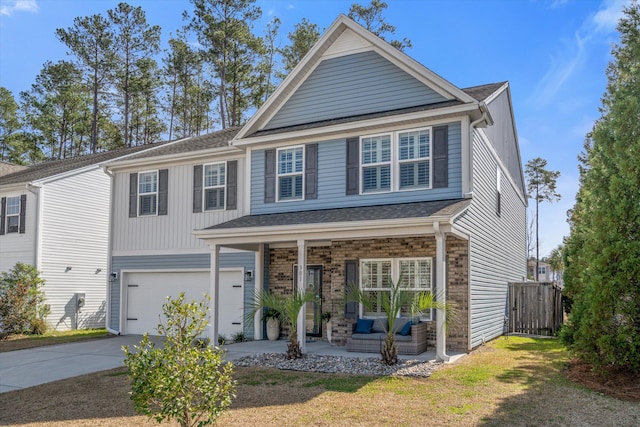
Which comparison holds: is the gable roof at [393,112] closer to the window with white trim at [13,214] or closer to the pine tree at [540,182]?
the window with white trim at [13,214]

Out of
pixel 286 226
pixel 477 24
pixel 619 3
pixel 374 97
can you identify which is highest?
pixel 619 3

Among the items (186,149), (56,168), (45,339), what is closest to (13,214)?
(56,168)

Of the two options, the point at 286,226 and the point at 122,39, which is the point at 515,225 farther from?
the point at 122,39

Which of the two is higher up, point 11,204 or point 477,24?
point 477,24

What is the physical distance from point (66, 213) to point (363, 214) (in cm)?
1298

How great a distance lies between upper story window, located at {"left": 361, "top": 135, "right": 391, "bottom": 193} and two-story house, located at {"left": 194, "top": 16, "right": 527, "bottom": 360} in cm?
2

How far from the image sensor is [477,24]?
588 inches

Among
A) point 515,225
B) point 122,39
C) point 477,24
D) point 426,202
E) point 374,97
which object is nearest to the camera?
point 426,202

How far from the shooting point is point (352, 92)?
44.8ft

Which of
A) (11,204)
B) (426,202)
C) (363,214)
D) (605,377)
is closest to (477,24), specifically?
(426,202)

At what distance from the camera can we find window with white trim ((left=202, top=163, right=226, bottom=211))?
15641 mm

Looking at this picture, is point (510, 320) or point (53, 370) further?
point (510, 320)

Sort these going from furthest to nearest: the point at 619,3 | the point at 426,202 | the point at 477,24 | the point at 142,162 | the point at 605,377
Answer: the point at 619,3, the point at 142,162, the point at 477,24, the point at 426,202, the point at 605,377

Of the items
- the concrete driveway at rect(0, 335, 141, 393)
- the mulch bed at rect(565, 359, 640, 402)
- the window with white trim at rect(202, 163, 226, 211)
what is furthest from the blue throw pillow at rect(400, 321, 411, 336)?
the window with white trim at rect(202, 163, 226, 211)
